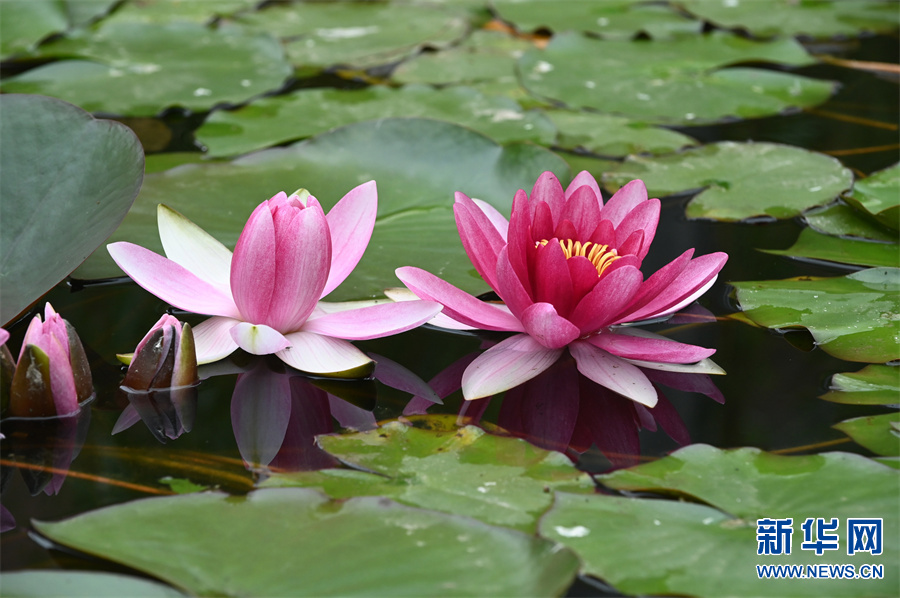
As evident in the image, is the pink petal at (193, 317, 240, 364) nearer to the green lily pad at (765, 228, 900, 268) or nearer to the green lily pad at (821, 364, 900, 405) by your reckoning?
the green lily pad at (821, 364, 900, 405)

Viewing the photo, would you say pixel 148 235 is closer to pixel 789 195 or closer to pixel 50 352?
pixel 50 352

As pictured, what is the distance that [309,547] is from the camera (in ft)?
3.09

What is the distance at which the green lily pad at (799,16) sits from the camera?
11.2 feet

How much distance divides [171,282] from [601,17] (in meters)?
2.75

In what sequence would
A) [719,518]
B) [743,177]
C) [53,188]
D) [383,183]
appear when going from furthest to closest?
[743,177]
[383,183]
[53,188]
[719,518]

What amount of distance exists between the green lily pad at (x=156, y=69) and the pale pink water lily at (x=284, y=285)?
1288 mm

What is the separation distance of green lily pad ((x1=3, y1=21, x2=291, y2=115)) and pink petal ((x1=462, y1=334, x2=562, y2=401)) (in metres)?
1.62

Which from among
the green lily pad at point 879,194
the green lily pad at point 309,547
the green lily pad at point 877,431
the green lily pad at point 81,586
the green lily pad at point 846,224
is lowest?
the green lily pad at point 877,431

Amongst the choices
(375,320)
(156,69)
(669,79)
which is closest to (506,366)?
(375,320)

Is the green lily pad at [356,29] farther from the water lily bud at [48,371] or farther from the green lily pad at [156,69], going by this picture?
the water lily bud at [48,371]

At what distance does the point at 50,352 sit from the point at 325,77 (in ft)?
6.60

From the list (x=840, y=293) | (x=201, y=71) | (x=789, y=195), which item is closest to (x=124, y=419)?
(x=840, y=293)

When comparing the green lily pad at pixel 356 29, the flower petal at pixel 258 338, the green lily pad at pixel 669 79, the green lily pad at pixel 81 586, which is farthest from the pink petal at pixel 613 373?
the green lily pad at pixel 356 29

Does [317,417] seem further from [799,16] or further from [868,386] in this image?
[799,16]
